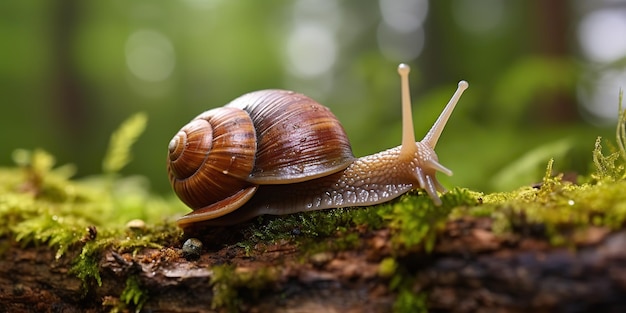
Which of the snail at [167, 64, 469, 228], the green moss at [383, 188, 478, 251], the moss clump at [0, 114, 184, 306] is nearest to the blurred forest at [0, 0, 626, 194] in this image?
the snail at [167, 64, 469, 228]

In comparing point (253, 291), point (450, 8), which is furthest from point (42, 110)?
point (253, 291)

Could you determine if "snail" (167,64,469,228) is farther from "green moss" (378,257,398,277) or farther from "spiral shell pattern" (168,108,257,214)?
"green moss" (378,257,398,277)

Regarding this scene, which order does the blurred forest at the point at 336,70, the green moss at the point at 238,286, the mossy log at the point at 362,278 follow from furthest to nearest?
the blurred forest at the point at 336,70 → the green moss at the point at 238,286 → the mossy log at the point at 362,278

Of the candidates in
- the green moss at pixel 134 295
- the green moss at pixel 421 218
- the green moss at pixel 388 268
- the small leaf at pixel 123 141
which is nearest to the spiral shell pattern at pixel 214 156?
the green moss at pixel 134 295

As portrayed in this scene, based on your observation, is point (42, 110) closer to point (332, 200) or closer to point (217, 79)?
point (217, 79)

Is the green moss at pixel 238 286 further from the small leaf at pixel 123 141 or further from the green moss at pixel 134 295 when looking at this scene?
the small leaf at pixel 123 141

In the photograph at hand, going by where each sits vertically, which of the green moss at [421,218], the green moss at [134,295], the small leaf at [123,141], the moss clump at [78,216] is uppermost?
the small leaf at [123,141]

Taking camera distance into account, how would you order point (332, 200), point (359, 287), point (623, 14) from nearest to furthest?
point (359, 287), point (332, 200), point (623, 14)
